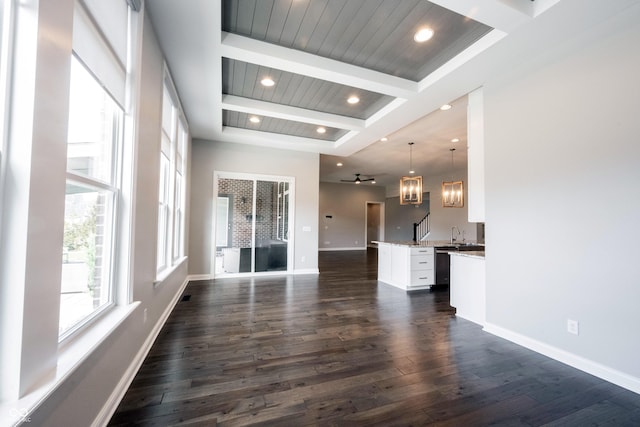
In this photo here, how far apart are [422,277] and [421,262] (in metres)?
0.28

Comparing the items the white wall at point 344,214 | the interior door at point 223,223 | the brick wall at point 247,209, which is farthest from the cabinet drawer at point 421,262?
the white wall at point 344,214

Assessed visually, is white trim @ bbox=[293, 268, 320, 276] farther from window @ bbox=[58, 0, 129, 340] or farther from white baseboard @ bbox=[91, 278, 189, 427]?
window @ bbox=[58, 0, 129, 340]

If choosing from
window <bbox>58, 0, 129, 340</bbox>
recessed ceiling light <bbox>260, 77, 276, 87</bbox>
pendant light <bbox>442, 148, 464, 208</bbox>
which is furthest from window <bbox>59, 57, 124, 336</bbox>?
pendant light <bbox>442, 148, 464, 208</bbox>

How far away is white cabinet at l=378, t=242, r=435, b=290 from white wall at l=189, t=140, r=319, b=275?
199cm

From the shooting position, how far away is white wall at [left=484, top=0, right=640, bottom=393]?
2020 millimetres

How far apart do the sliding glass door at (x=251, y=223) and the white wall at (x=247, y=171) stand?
0.55 feet

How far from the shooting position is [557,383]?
6.75 feet

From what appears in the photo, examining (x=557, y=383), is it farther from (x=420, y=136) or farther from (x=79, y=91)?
(x=420, y=136)

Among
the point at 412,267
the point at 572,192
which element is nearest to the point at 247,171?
the point at 412,267

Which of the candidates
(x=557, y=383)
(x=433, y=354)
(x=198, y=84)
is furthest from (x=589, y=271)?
(x=198, y=84)

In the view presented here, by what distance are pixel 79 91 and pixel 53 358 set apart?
4.20ft

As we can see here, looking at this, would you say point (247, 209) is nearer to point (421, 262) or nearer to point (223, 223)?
point (223, 223)

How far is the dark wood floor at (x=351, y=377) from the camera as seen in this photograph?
1.67 meters

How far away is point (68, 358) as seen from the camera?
4.01ft
